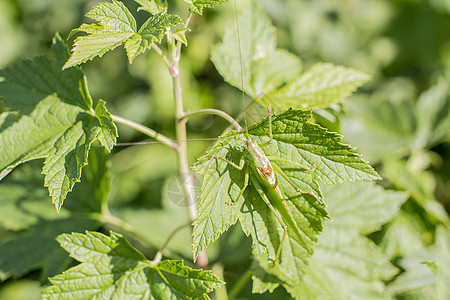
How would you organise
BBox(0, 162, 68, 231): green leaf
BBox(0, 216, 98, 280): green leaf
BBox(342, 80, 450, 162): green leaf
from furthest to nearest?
BBox(342, 80, 450, 162): green leaf, BBox(0, 162, 68, 231): green leaf, BBox(0, 216, 98, 280): green leaf

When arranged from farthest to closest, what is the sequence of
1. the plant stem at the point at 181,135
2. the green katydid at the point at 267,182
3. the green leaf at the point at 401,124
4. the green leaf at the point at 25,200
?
1. the green leaf at the point at 401,124
2. the green leaf at the point at 25,200
3. the plant stem at the point at 181,135
4. the green katydid at the point at 267,182

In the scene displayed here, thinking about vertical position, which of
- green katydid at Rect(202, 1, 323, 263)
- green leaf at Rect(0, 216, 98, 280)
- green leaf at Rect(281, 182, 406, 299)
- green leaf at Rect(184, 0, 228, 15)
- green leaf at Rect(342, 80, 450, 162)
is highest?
green leaf at Rect(184, 0, 228, 15)

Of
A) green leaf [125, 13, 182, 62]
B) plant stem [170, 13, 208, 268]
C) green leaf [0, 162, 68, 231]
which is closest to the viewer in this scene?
green leaf [125, 13, 182, 62]

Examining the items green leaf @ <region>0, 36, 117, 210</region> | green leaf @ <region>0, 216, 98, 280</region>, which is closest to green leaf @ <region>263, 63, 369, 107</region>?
green leaf @ <region>0, 36, 117, 210</region>

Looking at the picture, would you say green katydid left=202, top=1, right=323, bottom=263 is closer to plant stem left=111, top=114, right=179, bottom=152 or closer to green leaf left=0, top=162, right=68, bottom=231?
plant stem left=111, top=114, right=179, bottom=152

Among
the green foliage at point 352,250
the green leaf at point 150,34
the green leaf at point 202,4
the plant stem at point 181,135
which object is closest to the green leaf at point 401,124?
the green foliage at point 352,250

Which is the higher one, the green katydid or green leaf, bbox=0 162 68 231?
the green katydid

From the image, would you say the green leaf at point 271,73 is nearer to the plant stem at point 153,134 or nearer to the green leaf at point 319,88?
the green leaf at point 319,88
